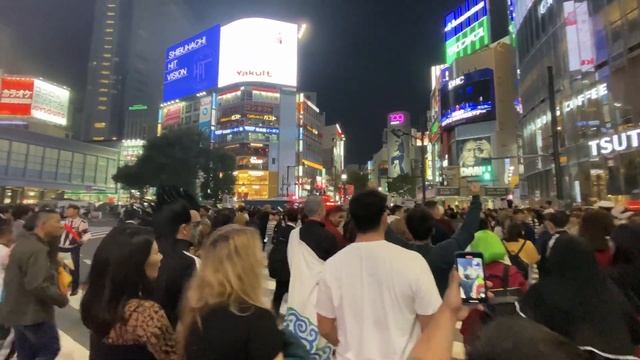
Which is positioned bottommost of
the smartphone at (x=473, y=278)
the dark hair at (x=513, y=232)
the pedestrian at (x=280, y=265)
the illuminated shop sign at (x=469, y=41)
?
the pedestrian at (x=280, y=265)

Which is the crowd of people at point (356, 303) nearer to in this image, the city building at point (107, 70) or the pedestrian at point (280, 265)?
the pedestrian at point (280, 265)

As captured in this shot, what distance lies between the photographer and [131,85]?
17362cm

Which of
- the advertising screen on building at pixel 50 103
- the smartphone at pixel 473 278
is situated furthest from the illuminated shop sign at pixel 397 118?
the smartphone at pixel 473 278

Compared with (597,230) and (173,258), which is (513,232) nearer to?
(597,230)

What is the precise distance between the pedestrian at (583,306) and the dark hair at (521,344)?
183 centimetres

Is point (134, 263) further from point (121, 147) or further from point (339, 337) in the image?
point (121, 147)

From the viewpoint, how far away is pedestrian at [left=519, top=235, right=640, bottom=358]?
2.45 m

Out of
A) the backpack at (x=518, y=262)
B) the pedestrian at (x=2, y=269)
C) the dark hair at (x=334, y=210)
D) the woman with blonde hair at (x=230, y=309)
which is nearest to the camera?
the woman with blonde hair at (x=230, y=309)

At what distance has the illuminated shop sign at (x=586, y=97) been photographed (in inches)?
926

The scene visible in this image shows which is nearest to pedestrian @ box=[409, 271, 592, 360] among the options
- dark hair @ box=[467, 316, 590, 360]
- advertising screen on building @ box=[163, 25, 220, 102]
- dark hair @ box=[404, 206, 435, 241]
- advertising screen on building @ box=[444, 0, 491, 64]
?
dark hair @ box=[467, 316, 590, 360]

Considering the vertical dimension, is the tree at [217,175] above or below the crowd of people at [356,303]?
above

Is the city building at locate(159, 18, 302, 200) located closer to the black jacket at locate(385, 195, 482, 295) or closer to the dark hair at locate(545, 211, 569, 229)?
the dark hair at locate(545, 211, 569, 229)

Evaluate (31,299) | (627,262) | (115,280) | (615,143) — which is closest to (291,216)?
(31,299)

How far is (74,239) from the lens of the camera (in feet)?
31.6
